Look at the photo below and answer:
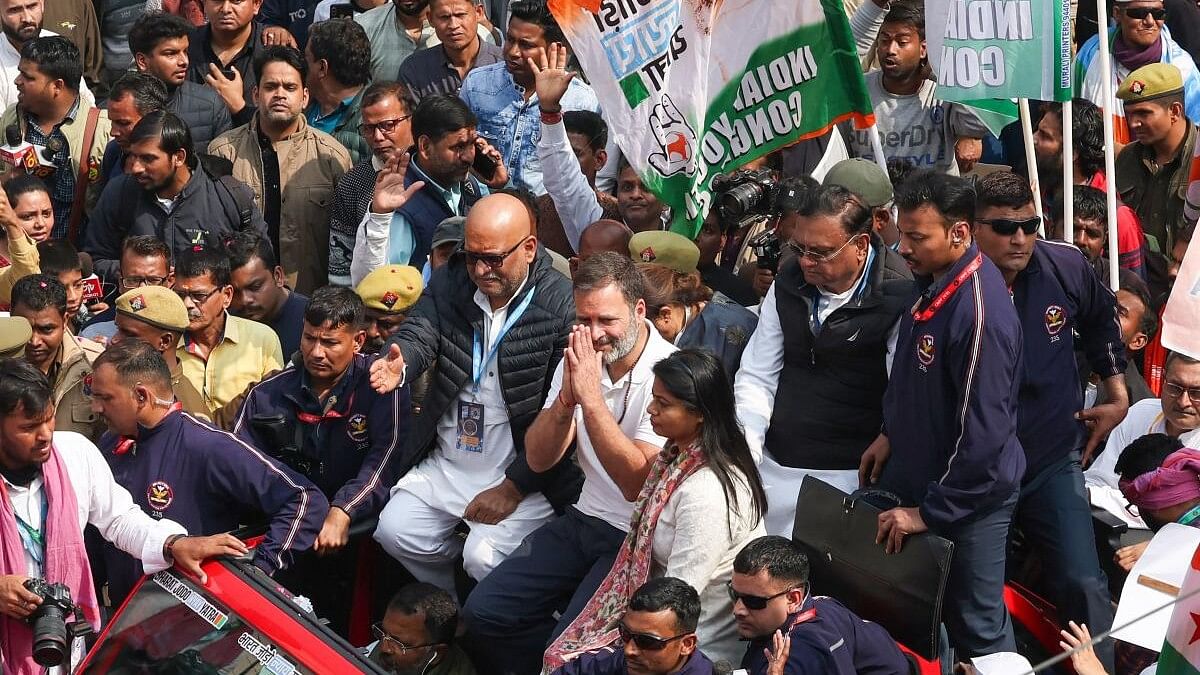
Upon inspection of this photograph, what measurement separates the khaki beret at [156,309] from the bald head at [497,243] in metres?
1.35

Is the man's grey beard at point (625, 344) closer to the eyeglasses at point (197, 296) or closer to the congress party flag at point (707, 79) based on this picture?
the congress party flag at point (707, 79)

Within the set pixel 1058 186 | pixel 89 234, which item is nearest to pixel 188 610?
pixel 89 234

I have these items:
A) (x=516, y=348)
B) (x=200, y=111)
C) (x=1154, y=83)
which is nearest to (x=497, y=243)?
(x=516, y=348)

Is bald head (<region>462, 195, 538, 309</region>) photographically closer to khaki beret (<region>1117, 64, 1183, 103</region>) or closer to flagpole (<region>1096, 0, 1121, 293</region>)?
flagpole (<region>1096, 0, 1121, 293</region>)

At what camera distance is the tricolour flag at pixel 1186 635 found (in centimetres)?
407

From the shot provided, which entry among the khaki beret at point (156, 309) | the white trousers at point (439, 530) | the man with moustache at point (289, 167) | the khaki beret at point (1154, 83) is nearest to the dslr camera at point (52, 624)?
the white trousers at point (439, 530)

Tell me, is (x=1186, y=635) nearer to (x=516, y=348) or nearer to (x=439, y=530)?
(x=516, y=348)

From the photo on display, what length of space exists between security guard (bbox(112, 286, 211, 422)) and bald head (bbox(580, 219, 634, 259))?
1.72 m

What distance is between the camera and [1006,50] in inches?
260

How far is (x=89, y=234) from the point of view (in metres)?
8.40

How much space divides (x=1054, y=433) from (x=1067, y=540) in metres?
0.37

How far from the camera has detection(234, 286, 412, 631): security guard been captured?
651 centimetres

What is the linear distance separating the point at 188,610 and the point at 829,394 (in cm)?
244

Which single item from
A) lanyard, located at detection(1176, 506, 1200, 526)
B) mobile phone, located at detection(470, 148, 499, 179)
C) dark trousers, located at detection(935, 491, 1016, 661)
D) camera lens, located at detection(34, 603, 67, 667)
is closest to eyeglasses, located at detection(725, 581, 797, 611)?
dark trousers, located at detection(935, 491, 1016, 661)
